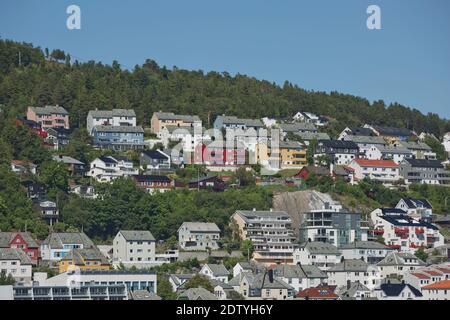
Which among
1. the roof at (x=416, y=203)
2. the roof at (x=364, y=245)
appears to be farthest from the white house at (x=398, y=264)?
the roof at (x=416, y=203)

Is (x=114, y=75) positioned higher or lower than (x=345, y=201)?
higher

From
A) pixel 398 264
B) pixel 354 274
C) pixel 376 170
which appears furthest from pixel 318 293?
pixel 376 170

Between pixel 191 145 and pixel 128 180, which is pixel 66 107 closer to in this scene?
pixel 191 145

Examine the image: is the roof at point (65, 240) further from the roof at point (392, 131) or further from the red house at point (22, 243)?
the roof at point (392, 131)

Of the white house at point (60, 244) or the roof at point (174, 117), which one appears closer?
the white house at point (60, 244)

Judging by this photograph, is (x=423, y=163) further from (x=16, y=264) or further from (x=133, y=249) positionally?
(x=16, y=264)
